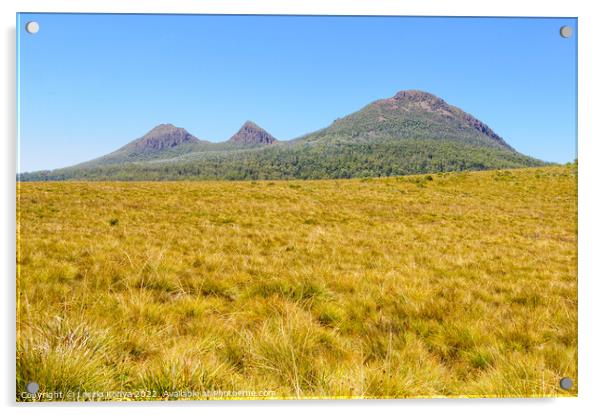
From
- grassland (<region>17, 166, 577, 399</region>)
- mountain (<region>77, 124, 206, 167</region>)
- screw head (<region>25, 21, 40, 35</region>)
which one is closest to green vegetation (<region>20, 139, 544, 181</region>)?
mountain (<region>77, 124, 206, 167</region>)

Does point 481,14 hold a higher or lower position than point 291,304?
higher

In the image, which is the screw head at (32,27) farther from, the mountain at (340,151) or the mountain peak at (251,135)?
the mountain peak at (251,135)

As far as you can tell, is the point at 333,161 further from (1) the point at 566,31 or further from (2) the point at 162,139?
(1) the point at 566,31

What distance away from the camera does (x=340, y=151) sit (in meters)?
5.57

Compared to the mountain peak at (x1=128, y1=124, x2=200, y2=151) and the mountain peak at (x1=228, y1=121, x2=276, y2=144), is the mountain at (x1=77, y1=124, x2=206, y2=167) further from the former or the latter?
the mountain peak at (x1=228, y1=121, x2=276, y2=144)

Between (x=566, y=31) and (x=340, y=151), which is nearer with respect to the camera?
(x=566, y=31)

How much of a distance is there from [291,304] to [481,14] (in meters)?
3.64

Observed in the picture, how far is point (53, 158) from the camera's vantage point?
3381mm

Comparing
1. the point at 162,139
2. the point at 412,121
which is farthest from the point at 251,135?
the point at 412,121

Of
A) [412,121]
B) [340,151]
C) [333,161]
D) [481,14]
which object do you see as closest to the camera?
[481,14]

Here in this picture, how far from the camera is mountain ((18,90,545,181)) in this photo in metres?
4.02

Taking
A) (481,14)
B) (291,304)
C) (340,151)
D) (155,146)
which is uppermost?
(481,14)

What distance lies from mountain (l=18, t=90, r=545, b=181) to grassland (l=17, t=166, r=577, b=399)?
2.18ft

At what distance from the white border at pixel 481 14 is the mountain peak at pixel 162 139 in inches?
46.4
